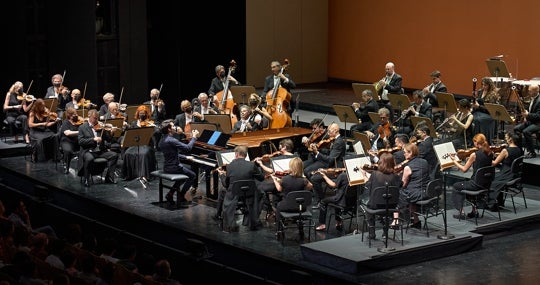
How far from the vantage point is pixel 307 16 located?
22844 mm

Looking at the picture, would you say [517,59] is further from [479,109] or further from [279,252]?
[279,252]

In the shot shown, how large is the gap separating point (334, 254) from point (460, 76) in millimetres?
9019

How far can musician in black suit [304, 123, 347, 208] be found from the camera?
1378cm

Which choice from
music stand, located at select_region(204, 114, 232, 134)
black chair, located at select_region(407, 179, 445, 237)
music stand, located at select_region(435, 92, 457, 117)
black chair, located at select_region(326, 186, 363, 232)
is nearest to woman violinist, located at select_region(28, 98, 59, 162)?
music stand, located at select_region(204, 114, 232, 134)

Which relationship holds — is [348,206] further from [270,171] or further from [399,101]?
[399,101]

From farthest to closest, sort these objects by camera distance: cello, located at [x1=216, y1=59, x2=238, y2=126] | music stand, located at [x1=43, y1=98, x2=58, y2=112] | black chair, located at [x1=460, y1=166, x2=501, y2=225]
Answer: cello, located at [x1=216, y1=59, x2=238, y2=126] < music stand, located at [x1=43, y1=98, x2=58, y2=112] < black chair, located at [x1=460, y1=166, x2=501, y2=225]

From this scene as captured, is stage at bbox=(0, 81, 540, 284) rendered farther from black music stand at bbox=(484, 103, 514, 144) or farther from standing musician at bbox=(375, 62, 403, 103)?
standing musician at bbox=(375, 62, 403, 103)

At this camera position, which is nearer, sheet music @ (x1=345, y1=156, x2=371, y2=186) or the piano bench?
sheet music @ (x1=345, y1=156, x2=371, y2=186)

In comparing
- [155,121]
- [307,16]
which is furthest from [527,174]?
[307,16]

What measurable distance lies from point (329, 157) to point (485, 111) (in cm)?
321

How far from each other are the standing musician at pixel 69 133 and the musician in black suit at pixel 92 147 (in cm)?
41

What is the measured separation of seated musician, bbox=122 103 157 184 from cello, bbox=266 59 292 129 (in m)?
2.10

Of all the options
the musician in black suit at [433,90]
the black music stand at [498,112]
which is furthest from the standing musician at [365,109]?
the black music stand at [498,112]

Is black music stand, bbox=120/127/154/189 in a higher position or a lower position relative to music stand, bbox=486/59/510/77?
lower
